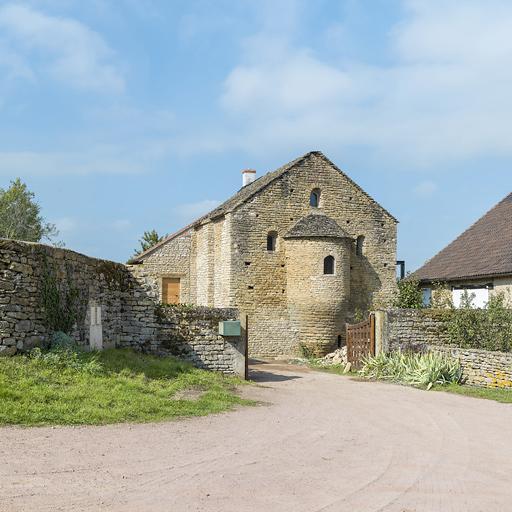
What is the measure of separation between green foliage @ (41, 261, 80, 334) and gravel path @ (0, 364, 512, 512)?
476cm

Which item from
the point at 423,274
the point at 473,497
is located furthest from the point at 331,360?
the point at 473,497

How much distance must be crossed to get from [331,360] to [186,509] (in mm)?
22357

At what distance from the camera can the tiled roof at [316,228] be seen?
3083 cm

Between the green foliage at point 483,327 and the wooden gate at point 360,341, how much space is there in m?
2.58

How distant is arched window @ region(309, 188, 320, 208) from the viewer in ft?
107

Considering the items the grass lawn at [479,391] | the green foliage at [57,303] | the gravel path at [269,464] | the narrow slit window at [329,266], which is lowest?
the grass lawn at [479,391]

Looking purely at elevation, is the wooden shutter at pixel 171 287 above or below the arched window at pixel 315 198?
below

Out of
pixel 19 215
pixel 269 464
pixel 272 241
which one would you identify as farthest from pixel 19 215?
pixel 269 464

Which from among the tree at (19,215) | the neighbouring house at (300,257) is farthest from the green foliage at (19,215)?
the neighbouring house at (300,257)

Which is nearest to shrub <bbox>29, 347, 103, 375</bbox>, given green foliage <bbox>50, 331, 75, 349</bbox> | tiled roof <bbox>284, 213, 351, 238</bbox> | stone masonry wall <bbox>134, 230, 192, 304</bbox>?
green foliage <bbox>50, 331, 75, 349</bbox>

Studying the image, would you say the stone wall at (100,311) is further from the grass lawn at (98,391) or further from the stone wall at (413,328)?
the stone wall at (413,328)

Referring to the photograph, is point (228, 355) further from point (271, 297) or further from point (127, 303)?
point (271, 297)

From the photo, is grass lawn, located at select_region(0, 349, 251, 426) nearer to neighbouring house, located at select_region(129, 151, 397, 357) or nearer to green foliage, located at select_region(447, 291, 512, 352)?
green foliage, located at select_region(447, 291, 512, 352)

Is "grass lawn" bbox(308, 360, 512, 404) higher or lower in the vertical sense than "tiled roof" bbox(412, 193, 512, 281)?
lower
